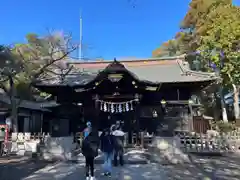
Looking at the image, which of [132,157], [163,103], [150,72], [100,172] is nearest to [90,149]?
[100,172]

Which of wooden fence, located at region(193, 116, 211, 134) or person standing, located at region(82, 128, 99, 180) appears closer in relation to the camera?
person standing, located at region(82, 128, 99, 180)

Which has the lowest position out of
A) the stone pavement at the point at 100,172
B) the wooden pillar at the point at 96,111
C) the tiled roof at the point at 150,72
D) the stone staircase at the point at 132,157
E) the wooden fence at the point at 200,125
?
the stone pavement at the point at 100,172

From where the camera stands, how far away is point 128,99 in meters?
12.0

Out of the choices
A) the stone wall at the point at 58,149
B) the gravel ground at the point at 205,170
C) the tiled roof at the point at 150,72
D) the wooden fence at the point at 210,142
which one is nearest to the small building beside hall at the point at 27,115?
the tiled roof at the point at 150,72

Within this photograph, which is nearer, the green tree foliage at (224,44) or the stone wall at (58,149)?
the stone wall at (58,149)

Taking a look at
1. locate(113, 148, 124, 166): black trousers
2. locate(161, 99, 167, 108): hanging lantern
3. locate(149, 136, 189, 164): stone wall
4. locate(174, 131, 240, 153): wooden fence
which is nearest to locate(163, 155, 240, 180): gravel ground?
locate(149, 136, 189, 164): stone wall

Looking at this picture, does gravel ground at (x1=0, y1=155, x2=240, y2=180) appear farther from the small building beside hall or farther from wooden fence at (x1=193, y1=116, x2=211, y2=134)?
the small building beside hall

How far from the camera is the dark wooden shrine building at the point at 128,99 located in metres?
11.5

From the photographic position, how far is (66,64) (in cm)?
1752

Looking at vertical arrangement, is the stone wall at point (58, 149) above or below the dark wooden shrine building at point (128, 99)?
below

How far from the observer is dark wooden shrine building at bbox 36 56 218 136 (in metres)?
11.5

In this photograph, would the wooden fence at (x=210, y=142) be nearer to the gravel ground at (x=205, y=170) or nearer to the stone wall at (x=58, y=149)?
the gravel ground at (x=205, y=170)

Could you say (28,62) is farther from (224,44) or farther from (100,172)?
(224,44)

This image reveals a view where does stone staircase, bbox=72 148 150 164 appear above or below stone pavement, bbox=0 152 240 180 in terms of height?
above
